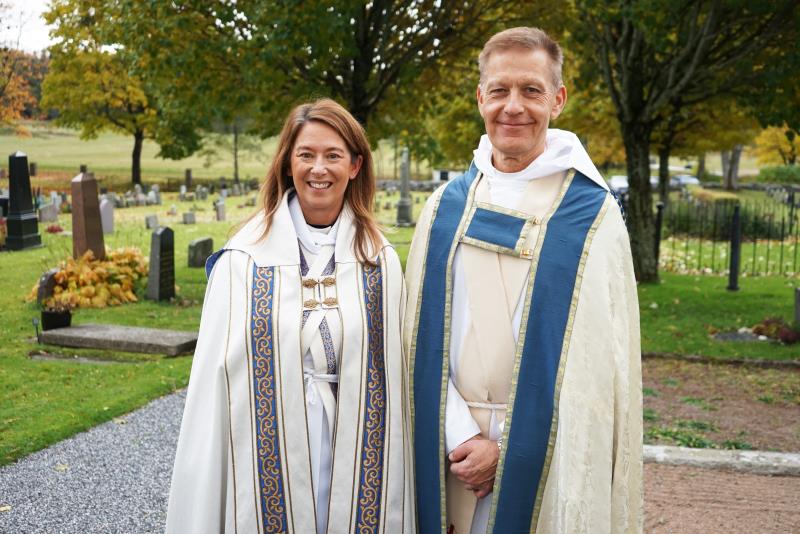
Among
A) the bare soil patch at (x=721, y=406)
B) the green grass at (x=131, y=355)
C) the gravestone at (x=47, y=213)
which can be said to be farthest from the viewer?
the gravestone at (x=47, y=213)

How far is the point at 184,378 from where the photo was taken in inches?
299

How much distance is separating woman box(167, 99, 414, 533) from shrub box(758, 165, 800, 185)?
45.8m

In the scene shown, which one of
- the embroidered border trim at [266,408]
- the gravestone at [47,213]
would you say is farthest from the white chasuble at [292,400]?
the gravestone at [47,213]

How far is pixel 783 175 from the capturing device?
4456 centimetres

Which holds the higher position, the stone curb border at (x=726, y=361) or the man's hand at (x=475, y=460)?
the man's hand at (x=475, y=460)

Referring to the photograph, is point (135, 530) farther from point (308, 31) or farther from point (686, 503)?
point (308, 31)

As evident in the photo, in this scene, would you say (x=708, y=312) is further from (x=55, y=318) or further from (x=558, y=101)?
(x=558, y=101)

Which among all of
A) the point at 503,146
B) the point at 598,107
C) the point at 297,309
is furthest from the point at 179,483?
the point at 598,107

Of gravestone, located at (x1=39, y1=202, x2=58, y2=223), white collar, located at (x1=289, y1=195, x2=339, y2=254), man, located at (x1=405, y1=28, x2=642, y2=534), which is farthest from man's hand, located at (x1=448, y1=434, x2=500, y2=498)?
gravestone, located at (x1=39, y1=202, x2=58, y2=223)

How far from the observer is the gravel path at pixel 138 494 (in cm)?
474

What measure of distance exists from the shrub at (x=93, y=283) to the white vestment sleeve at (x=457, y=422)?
887 cm

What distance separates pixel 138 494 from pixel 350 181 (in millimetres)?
2961

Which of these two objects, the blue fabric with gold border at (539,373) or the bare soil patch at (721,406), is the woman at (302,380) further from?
the bare soil patch at (721,406)

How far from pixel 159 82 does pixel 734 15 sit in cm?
776
